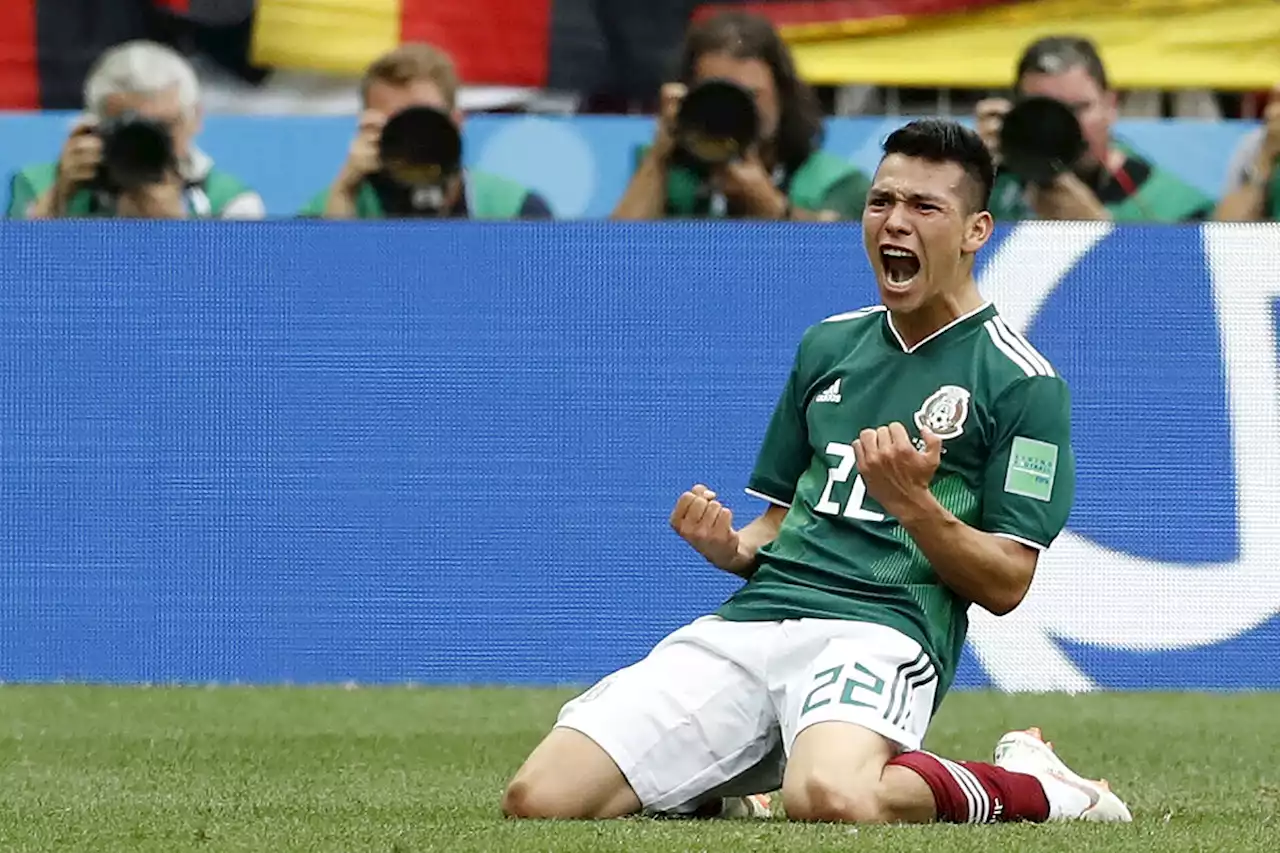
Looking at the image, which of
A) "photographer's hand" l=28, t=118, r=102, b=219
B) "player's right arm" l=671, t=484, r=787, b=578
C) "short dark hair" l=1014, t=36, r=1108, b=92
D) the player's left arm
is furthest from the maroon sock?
"photographer's hand" l=28, t=118, r=102, b=219

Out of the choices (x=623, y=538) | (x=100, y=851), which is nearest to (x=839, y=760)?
(x=100, y=851)

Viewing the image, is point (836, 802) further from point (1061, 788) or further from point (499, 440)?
point (499, 440)

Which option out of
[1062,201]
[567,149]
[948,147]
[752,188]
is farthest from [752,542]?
[567,149]

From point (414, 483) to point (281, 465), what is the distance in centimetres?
40

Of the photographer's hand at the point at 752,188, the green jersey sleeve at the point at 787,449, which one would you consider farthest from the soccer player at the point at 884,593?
the photographer's hand at the point at 752,188

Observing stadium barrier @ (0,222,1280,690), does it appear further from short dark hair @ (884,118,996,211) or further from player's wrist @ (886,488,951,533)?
player's wrist @ (886,488,951,533)

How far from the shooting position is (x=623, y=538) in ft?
24.3

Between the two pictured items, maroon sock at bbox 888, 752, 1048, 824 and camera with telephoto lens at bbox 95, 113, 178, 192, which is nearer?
maroon sock at bbox 888, 752, 1048, 824

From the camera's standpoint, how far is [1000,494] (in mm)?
4754

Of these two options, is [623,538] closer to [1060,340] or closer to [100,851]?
Result: [1060,340]

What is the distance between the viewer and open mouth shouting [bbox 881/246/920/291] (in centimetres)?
484

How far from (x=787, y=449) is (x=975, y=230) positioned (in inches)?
25.1

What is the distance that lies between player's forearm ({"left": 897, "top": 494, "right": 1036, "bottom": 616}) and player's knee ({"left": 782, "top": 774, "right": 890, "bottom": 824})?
44 cm

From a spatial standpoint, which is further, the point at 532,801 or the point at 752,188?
the point at 752,188
